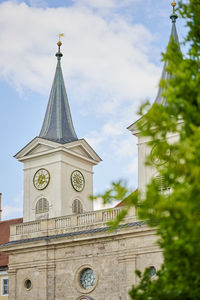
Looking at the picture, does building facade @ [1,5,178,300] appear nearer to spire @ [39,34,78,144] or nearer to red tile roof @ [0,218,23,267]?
spire @ [39,34,78,144]

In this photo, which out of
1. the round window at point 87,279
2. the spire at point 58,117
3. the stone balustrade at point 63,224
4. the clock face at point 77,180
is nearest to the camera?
the round window at point 87,279

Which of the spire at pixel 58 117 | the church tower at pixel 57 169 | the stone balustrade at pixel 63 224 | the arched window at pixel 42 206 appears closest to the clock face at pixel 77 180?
the church tower at pixel 57 169

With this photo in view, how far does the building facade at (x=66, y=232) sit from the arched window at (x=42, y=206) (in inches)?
2.4

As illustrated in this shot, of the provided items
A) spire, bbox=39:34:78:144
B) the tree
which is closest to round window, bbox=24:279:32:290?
spire, bbox=39:34:78:144

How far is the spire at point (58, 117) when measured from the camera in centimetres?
3928

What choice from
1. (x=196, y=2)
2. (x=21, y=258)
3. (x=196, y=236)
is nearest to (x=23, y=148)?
(x=21, y=258)

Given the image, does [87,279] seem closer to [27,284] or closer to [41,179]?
[27,284]

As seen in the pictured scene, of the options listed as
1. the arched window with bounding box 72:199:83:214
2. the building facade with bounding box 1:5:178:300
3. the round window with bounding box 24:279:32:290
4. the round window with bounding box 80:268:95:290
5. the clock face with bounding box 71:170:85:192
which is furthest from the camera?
the clock face with bounding box 71:170:85:192

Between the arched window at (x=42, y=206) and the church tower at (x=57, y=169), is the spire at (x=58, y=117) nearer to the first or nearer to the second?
the church tower at (x=57, y=169)

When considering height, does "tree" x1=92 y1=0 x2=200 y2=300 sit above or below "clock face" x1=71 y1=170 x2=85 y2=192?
below

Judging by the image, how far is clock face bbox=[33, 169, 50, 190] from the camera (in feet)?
123

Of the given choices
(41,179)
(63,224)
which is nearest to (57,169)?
(41,179)

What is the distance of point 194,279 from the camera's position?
11805mm

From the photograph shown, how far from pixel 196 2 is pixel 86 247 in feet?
67.1
